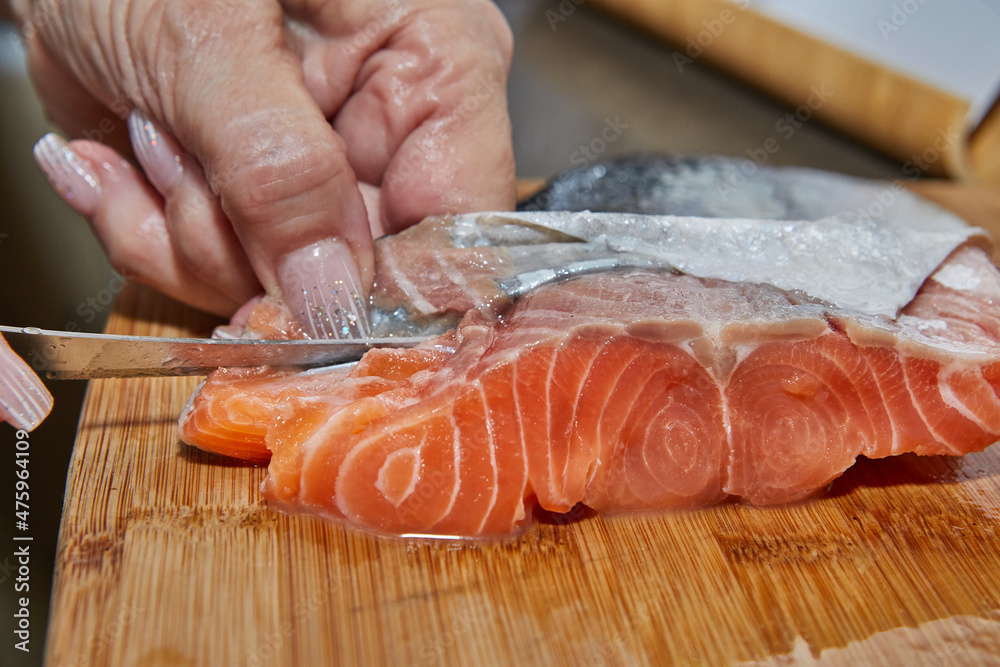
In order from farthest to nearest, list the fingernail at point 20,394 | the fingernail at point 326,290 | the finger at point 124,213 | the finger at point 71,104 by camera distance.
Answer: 1. the finger at point 71,104
2. the finger at point 124,213
3. the fingernail at point 326,290
4. the fingernail at point 20,394

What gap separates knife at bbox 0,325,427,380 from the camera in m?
1.72

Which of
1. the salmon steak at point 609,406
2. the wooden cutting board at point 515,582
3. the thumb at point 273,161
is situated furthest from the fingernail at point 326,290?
the wooden cutting board at point 515,582

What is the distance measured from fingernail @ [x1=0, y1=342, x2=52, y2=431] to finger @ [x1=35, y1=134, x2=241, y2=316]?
736 mm

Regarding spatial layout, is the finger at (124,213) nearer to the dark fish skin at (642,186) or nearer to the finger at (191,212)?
the finger at (191,212)

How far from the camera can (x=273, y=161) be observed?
1818 mm

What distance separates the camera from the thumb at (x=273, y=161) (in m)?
1.84

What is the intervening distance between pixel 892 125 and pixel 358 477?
4.32 metres

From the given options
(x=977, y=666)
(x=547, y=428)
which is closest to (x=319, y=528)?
(x=547, y=428)

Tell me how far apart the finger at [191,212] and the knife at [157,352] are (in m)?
0.39

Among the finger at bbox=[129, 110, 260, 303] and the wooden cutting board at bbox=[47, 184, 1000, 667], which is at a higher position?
the finger at bbox=[129, 110, 260, 303]

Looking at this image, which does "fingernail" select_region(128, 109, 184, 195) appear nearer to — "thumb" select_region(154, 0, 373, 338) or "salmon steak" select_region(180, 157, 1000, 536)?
"thumb" select_region(154, 0, 373, 338)

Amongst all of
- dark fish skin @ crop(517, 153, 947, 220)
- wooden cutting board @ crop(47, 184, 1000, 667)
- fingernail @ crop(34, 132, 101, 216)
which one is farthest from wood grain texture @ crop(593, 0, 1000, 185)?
fingernail @ crop(34, 132, 101, 216)

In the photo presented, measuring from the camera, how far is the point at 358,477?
5.52 feet

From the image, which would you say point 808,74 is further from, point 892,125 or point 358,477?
point 358,477
